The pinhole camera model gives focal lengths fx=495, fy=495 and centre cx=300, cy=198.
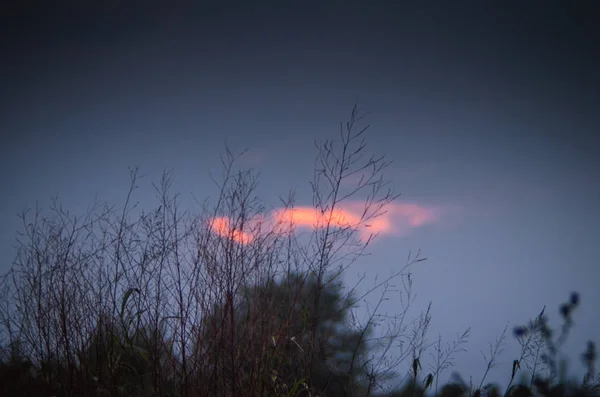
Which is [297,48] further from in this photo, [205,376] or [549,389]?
[549,389]

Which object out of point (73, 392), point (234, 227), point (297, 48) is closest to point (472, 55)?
point (297, 48)

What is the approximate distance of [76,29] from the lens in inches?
128

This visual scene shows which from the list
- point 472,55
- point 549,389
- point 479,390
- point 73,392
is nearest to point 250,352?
point 73,392

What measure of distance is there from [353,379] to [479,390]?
1.81 feet

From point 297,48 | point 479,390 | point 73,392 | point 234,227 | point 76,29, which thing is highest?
point 76,29

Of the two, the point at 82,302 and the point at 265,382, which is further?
the point at 82,302

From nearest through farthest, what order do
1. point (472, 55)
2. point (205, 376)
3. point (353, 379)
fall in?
1. point (205, 376)
2. point (353, 379)
3. point (472, 55)

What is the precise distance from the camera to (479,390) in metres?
2.16

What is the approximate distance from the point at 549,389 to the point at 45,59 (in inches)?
133

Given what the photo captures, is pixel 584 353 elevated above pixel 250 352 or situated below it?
below

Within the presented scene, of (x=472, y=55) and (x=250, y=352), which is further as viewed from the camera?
(x=472, y=55)

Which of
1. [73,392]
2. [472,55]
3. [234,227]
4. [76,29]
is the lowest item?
[73,392]

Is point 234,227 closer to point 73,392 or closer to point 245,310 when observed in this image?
point 245,310

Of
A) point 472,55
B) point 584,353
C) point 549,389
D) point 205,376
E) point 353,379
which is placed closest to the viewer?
point 549,389
